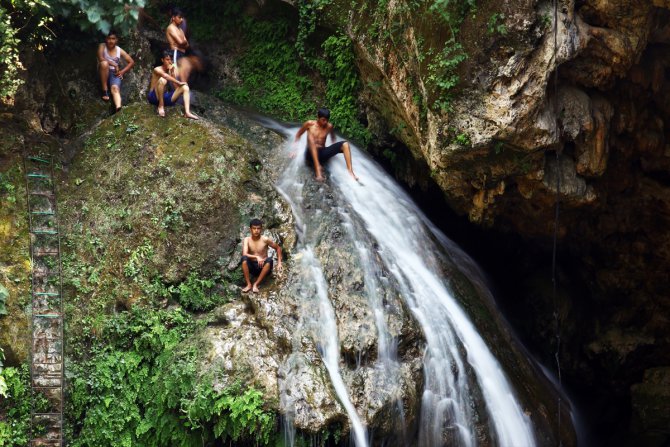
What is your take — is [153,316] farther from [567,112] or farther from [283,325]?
[567,112]

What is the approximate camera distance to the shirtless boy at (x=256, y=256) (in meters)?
8.45

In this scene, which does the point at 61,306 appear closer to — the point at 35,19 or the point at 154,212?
the point at 154,212

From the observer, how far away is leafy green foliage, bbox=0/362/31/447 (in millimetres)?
7477

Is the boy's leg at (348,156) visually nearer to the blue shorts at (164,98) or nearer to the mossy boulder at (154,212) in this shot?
the mossy boulder at (154,212)

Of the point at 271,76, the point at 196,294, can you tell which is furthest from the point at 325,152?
the point at 196,294

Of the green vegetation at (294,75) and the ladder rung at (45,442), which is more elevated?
the green vegetation at (294,75)

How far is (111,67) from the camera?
395 inches

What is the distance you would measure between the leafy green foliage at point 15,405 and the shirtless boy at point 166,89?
160 inches

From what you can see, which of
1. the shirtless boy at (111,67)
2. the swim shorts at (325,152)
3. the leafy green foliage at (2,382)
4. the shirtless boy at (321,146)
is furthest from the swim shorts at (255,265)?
the shirtless boy at (111,67)

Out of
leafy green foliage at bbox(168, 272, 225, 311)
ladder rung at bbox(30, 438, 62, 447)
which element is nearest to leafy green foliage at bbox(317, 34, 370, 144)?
leafy green foliage at bbox(168, 272, 225, 311)

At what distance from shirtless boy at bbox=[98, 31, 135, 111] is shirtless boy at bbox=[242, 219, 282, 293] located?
315 cm

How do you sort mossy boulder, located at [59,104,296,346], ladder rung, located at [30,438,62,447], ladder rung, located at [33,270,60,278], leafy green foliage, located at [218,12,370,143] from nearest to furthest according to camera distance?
ladder rung, located at [30,438,62,447], ladder rung, located at [33,270,60,278], mossy boulder, located at [59,104,296,346], leafy green foliage, located at [218,12,370,143]

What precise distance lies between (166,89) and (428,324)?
5028 millimetres

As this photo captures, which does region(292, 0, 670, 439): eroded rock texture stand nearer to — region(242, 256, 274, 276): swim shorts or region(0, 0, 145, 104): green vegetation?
region(242, 256, 274, 276): swim shorts
